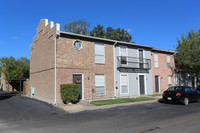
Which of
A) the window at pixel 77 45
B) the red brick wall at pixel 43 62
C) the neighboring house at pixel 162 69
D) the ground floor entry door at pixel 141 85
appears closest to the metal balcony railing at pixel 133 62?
the ground floor entry door at pixel 141 85

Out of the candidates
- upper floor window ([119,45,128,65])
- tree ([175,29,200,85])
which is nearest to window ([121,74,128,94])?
upper floor window ([119,45,128,65])

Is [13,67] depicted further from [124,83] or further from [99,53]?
[124,83]

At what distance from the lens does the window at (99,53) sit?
648 inches

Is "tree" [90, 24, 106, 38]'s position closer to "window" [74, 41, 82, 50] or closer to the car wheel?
"window" [74, 41, 82, 50]

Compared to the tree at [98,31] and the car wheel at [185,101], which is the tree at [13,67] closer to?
the tree at [98,31]

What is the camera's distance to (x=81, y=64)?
1533cm

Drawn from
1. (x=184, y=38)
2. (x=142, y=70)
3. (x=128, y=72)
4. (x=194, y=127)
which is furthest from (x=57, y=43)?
(x=184, y=38)

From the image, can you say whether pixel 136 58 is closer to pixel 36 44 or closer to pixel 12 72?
pixel 36 44

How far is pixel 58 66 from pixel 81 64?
7.07 feet

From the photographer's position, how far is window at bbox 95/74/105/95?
15957 mm

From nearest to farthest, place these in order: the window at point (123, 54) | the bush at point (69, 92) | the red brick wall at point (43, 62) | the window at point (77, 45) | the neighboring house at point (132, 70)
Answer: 1. the bush at point (69, 92)
2. the red brick wall at point (43, 62)
3. the window at point (77, 45)
4. the neighboring house at point (132, 70)
5. the window at point (123, 54)

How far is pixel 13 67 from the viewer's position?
37.7m

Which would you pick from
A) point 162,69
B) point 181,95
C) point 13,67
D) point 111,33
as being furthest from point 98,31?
point 181,95

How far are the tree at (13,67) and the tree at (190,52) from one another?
30.8m
